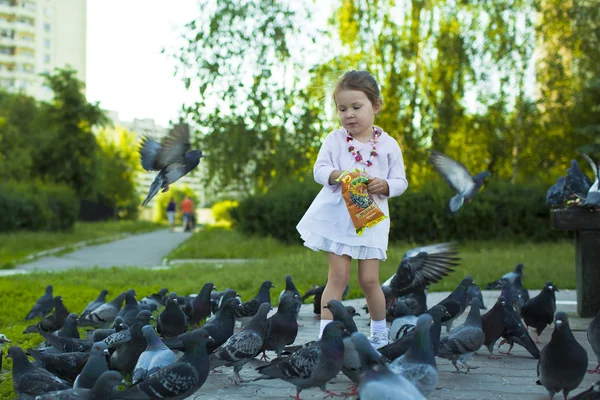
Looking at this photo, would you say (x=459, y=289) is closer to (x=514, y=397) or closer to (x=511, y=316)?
(x=511, y=316)

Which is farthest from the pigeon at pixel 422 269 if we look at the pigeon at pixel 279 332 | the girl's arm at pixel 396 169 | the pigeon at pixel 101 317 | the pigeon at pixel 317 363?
the pigeon at pixel 101 317

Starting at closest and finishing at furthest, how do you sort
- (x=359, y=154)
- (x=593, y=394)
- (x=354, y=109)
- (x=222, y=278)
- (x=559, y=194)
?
1. (x=593, y=394)
2. (x=354, y=109)
3. (x=359, y=154)
4. (x=559, y=194)
5. (x=222, y=278)

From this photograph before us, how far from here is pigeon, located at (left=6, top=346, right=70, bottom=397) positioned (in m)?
3.56

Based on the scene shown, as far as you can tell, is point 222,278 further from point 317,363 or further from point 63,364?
point 317,363

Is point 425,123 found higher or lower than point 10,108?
lower

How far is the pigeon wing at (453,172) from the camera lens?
927 centimetres

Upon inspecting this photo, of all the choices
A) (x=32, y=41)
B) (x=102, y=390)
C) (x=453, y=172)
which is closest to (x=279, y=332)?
(x=102, y=390)

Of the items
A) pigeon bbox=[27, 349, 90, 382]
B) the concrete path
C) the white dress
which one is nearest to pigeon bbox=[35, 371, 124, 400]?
pigeon bbox=[27, 349, 90, 382]

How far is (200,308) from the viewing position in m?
5.76

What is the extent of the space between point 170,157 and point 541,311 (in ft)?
11.2

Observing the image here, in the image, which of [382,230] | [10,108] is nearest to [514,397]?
[382,230]

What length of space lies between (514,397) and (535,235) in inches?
497

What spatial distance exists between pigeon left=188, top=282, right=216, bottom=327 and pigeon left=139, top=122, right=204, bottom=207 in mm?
1078

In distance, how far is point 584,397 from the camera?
3111 mm
